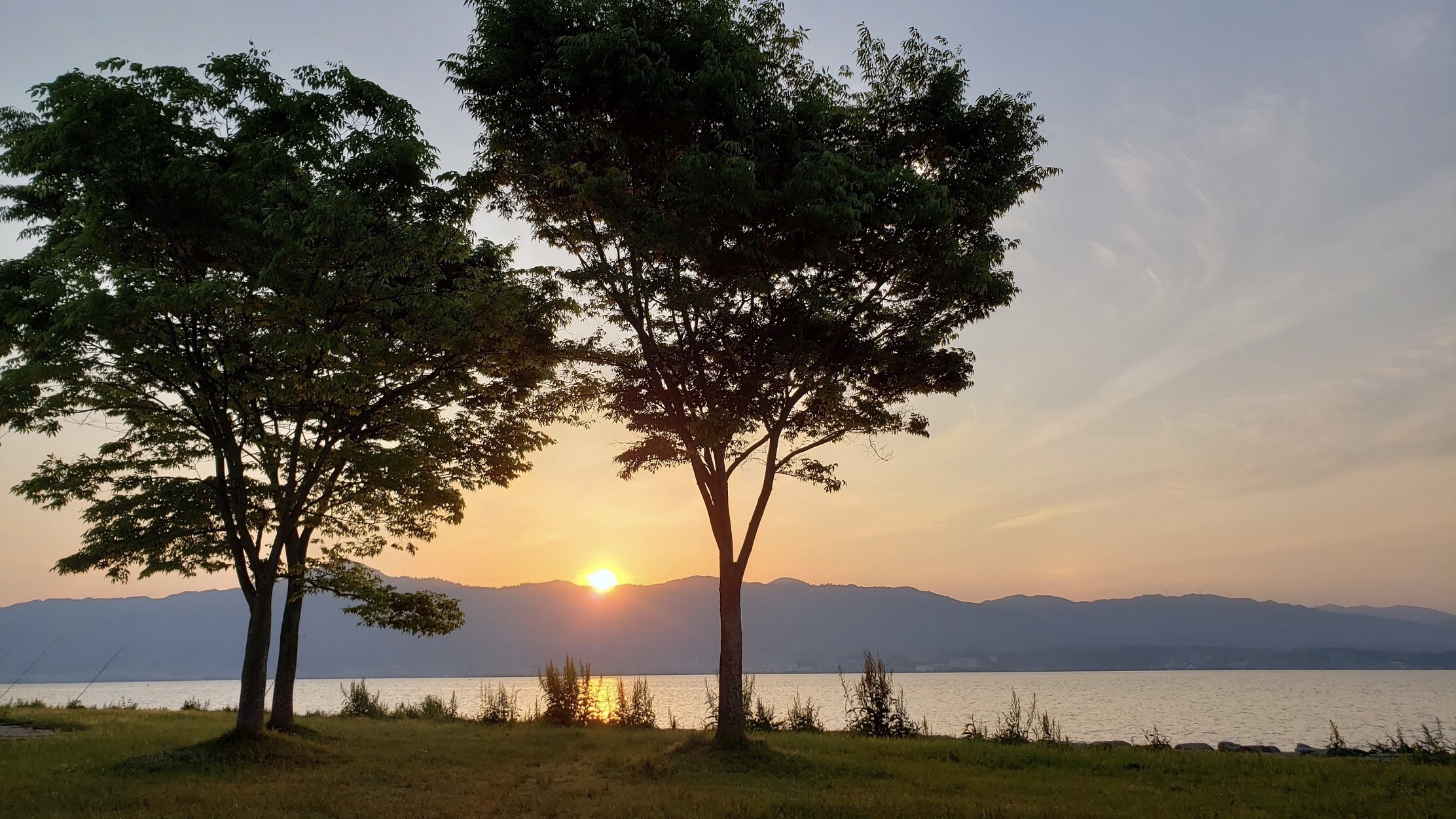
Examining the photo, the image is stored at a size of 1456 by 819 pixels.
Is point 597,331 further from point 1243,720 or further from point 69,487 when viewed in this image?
point 1243,720

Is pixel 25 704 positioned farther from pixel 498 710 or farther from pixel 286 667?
pixel 498 710

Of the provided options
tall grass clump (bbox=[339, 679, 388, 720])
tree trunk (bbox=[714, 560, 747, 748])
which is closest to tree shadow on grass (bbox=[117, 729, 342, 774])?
tree trunk (bbox=[714, 560, 747, 748])

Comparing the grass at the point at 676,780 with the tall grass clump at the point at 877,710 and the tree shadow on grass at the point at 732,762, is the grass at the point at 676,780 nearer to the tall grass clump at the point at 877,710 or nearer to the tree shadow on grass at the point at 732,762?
the tree shadow on grass at the point at 732,762

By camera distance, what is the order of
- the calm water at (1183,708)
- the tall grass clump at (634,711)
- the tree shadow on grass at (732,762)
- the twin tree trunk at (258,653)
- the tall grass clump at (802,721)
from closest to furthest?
the tree shadow on grass at (732,762)
the twin tree trunk at (258,653)
the tall grass clump at (802,721)
the tall grass clump at (634,711)
the calm water at (1183,708)

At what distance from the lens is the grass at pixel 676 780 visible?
32.3ft

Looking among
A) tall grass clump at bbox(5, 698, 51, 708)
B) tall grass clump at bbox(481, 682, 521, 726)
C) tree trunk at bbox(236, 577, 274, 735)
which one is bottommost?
tall grass clump at bbox(481, 682, 521, 726)

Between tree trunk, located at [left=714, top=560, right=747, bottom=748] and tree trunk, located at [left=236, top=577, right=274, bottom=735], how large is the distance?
8777 millimetres

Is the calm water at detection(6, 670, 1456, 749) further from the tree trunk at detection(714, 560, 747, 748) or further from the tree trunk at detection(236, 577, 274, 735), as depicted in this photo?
the tree trunk at detection(236, 577, 274, 735)

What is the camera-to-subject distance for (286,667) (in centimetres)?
1870

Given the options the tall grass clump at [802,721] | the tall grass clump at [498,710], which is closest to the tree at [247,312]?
the tall grass clump at [498,710]

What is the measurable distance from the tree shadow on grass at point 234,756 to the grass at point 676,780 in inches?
1.9

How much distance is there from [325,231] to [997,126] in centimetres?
1289

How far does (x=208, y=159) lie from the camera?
14.4 metres

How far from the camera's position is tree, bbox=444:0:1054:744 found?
13836mm
